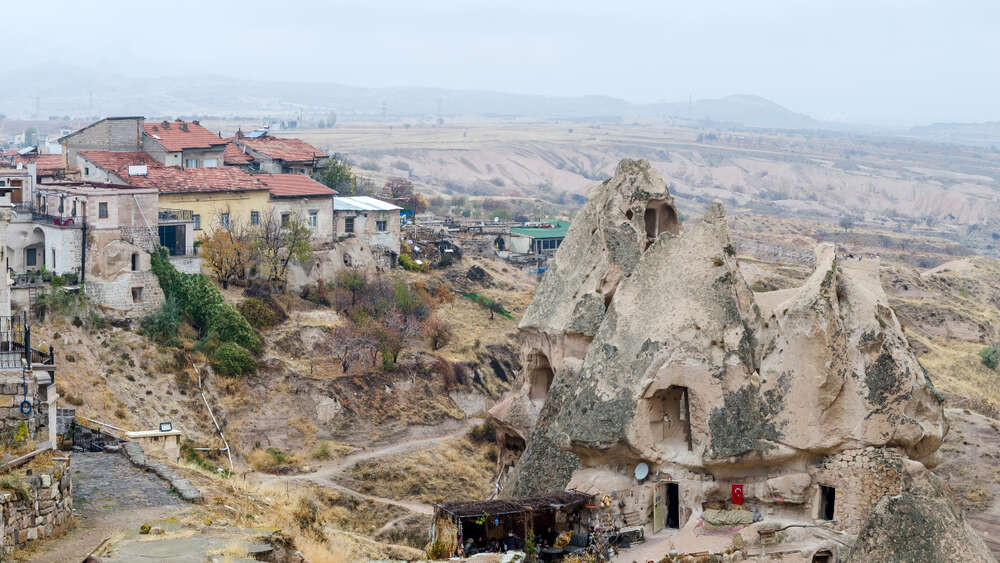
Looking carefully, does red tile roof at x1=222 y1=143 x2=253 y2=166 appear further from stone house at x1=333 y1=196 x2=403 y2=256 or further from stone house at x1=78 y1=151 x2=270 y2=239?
stone house at x1=78 y1=151 x2=270 y2=239

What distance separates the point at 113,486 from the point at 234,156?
1671 inches

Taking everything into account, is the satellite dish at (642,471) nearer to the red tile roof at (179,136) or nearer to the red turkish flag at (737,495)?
the red turkish flag at (737,495)

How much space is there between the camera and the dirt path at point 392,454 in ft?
144

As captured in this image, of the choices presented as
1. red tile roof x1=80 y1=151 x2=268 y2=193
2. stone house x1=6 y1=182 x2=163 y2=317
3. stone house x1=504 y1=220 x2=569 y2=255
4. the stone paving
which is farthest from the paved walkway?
stone house x1=504 y1=220 x2=569 y2=255

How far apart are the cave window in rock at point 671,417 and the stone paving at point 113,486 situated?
957cm

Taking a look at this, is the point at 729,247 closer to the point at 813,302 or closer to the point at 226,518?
the point at 813,302

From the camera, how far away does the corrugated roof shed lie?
66875mm

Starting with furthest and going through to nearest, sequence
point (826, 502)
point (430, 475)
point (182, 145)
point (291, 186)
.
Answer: point (291, 186), point (182, 145), point (430, 475), point (826, 502)

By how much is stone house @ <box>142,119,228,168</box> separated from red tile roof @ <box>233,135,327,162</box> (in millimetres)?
3267

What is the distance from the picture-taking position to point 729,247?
28359 mm

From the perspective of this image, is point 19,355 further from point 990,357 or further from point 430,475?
point 990,357

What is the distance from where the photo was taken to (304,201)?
63312 millimetres

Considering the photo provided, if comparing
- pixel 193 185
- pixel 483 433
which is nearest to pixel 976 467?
pixel 483 433

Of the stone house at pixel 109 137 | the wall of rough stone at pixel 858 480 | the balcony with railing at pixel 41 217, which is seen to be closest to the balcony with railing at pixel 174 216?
the balcony with railing at pixel 41 217
